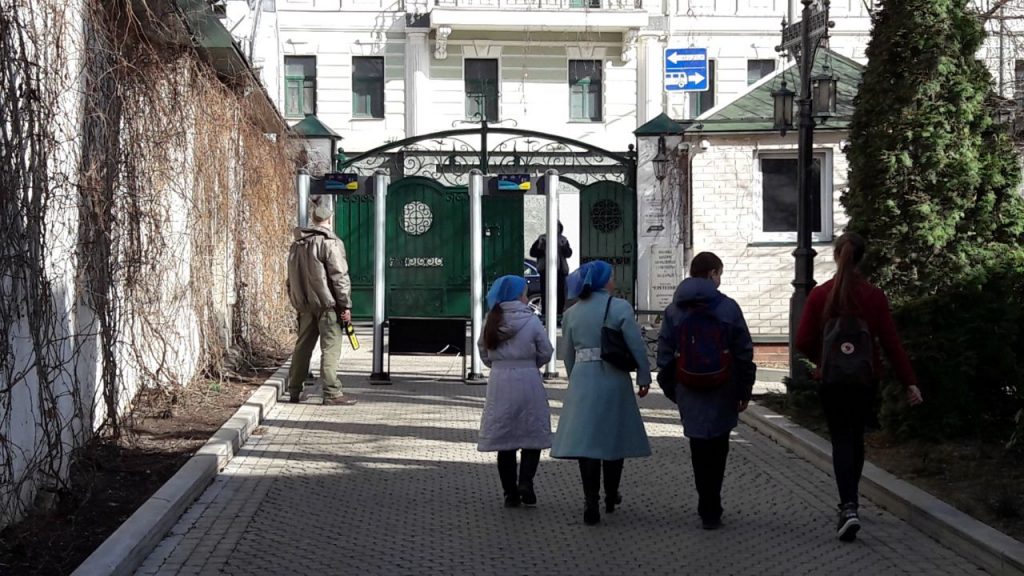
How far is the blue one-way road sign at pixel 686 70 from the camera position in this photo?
2898 cm

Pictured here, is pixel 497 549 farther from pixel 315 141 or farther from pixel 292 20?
pixel 292 20

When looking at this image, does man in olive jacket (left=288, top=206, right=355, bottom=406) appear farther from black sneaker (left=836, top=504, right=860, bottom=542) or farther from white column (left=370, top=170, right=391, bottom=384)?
black sneaker (left=836, top=504, right=860, bottom=542)

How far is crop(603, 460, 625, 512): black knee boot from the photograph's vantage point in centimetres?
800

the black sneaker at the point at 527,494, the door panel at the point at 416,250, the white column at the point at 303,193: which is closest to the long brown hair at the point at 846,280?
the black sneaker at the point at 527,494

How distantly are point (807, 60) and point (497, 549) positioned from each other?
7601 mm

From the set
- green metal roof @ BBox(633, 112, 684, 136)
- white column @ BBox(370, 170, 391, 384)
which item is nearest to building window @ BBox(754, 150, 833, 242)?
green metal roof @ BBox(633, 112, 684, 136)

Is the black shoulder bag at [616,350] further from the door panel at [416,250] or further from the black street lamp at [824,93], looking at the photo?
the door panel at [416,250]

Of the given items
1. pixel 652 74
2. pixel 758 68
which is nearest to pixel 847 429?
pixel 652 74

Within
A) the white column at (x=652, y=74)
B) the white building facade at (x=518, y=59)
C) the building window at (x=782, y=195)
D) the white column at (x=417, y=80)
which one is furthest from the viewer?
the white column at (x=652, y=74)

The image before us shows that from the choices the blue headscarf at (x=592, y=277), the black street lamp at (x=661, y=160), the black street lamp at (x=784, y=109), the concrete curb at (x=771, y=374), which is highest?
the black street lamp at (x=784, y=109)

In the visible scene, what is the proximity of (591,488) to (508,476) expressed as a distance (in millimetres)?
733

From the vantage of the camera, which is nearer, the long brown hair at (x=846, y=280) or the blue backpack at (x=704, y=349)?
the long brown hair at (x=846, y=280)

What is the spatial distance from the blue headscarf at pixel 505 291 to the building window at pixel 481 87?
25.5 m

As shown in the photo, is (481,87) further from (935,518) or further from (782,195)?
(935,518)
